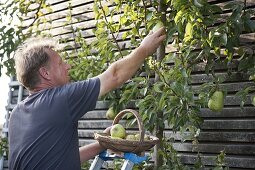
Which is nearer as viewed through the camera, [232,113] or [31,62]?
[31,62]

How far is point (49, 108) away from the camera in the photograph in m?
2.61

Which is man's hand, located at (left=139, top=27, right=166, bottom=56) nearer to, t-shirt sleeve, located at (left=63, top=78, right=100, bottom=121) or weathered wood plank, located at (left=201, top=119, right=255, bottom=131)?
t-shirt sleeve, located at (left=63, top=78, right=100, bottom=121)

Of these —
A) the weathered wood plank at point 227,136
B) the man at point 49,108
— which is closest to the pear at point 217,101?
the weathered wood plank at point 227,136

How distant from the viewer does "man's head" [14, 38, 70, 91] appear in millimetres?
2740

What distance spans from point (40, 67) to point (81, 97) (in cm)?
29

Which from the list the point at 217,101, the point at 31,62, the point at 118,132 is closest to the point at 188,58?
the point at 217,101

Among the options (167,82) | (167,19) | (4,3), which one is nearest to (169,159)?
→ (167,82)

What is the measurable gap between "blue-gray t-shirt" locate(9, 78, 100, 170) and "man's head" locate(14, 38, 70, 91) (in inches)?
4.1

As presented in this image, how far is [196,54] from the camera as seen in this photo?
3793 millimetres

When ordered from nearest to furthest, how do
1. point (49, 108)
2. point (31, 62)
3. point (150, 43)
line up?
1. point (49, 108)
2. point (31, 62)
3. point (150, 43)

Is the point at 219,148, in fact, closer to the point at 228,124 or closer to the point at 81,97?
the point at 228,124

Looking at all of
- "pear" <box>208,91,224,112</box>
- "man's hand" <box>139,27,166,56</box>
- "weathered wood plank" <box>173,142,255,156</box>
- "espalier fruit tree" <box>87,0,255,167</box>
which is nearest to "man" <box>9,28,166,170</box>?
"man's hand" <box>139,27,166,56</box>

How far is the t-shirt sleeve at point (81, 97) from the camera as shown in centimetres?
261

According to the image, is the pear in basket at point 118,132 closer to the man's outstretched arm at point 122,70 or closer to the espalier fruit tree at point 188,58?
the man's outstretched arm at point 122,70
